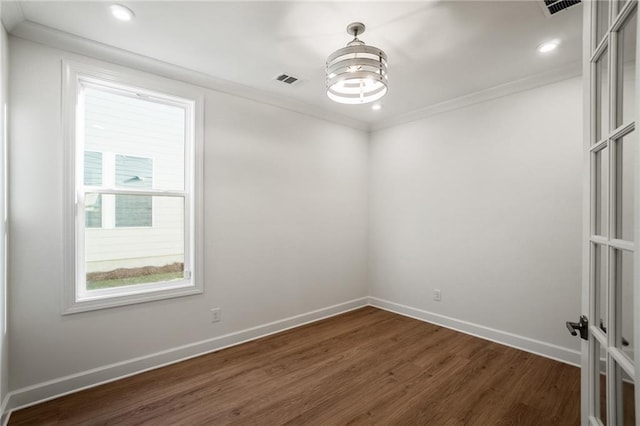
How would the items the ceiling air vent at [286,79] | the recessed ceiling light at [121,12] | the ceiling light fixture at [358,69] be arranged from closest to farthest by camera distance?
1. the ceiling light fixture at [358,69]
2. the recessed ceiling light at [121,12]
3. the ceiling air vent at [286,79]

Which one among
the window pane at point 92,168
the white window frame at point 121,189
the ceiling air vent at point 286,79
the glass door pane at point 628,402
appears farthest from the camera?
the ceiling air vent at point 286,79

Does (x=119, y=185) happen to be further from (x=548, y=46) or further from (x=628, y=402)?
→ (x=548, y=46)

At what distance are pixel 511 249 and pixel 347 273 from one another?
205 cm

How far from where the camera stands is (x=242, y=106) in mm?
3213

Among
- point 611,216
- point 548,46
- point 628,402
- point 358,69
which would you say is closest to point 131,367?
point 358,69

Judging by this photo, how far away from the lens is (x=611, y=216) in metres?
1.04

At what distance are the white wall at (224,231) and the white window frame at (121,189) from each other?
65 mm

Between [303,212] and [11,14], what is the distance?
2871 mm

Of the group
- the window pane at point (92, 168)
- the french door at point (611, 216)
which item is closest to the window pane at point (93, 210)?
the window pane at point (92, 168)

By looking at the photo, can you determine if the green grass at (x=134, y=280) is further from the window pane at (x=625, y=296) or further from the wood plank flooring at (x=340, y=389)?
the window pane at (x=625, y=296)

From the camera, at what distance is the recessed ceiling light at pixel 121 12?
76.6 inches

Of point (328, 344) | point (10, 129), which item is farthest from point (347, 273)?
point (10, 129)

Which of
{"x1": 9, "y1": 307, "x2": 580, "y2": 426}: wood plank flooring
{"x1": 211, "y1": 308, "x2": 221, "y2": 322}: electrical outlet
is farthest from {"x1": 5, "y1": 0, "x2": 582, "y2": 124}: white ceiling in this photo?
{"x1": 9, "y1": 307, "x2": 580, "y2": 426}: wood plank flooring

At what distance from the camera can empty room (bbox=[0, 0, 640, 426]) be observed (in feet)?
6.26
